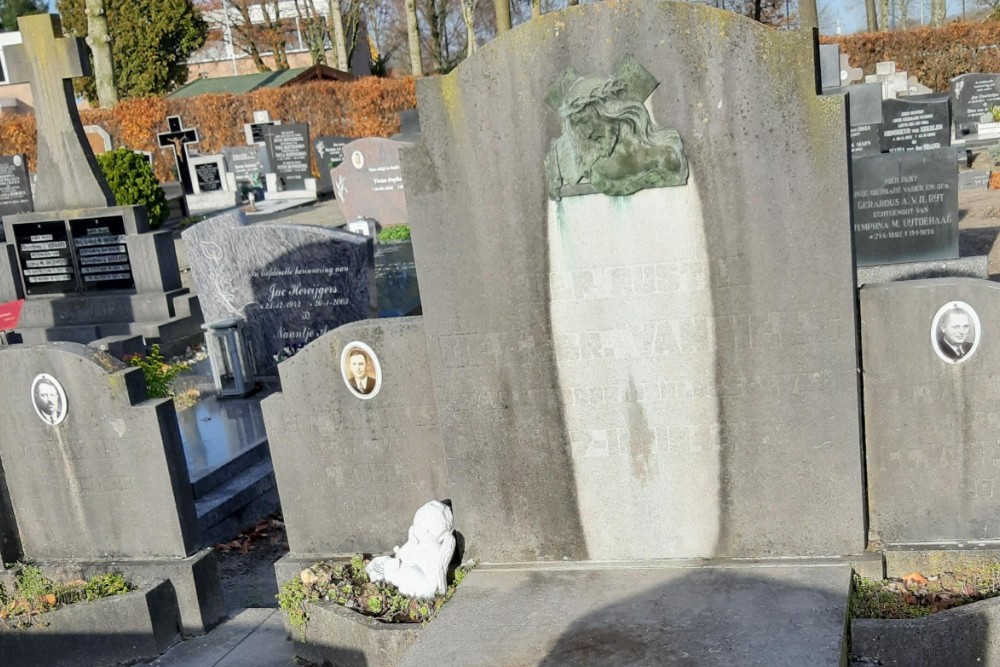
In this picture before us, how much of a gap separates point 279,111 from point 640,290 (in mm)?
30140

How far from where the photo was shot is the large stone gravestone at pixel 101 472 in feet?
17.6

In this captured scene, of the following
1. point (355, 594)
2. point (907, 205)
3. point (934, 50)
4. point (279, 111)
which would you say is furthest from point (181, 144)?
point (355, 594)

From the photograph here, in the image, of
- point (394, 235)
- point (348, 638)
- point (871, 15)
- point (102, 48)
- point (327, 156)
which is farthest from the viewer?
point (871, 15)

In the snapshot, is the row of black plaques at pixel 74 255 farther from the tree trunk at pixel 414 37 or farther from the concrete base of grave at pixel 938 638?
the tree trunk at pixel 414 37

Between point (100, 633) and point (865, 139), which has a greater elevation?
point (865, 139)

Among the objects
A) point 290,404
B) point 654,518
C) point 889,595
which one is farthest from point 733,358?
point 290,404

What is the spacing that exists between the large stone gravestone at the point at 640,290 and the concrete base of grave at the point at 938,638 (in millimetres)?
493

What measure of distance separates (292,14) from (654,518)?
59.4 m

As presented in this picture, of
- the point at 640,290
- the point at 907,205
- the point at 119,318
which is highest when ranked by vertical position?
the point at 640,290

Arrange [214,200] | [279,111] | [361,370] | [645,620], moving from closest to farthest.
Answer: [645,620] → [361,370] → [214,200] → [279,111]

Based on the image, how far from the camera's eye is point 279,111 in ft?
108

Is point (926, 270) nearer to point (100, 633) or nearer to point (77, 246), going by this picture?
point (100, 633)

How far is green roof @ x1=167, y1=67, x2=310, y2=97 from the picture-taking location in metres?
38.1

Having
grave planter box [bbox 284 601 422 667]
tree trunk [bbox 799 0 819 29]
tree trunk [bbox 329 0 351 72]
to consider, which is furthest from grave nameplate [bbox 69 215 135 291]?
tree trunk [bbox 329 0 351 72]
